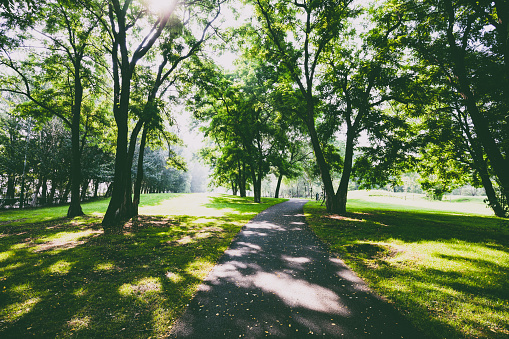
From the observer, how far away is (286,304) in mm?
3852

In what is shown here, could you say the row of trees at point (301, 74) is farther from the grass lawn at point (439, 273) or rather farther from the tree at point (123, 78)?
the grass lawn at point (439, 273)

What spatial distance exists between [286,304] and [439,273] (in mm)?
4159

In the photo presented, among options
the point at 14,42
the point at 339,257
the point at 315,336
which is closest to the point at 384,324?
the point at 315,336

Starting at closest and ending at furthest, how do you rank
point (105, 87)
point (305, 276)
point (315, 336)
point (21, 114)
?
1. point (315, 336)
2. point (305, 276)
3. point (21, 114)
4. point (105, 87)

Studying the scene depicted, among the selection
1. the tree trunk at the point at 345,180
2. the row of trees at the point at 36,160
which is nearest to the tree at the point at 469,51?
the tree trunk at the point at 345,180

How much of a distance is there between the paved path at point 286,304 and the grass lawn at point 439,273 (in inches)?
19.5

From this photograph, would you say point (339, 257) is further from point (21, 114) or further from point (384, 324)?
point (21, 114)

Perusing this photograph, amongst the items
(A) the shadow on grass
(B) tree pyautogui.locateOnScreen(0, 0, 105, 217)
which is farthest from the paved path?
(B) tree pyautogui.locateOnScreen(0, 0, 105, 217)

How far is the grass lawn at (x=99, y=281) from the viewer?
10.7 ft

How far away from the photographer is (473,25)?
11023mm

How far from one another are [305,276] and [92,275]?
5.28 meters

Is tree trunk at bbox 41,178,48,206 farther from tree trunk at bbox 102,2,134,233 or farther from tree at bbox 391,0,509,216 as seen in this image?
tree at bbox 391,0,509,216

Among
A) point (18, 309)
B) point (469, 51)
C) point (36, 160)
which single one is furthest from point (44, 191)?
point (469, 51)

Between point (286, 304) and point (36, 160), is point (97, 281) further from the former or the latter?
point (36, 160)
